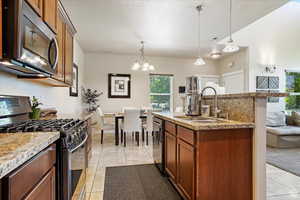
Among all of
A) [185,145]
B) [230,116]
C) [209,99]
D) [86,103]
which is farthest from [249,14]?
[86,103]

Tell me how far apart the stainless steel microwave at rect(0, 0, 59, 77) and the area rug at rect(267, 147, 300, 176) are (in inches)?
146

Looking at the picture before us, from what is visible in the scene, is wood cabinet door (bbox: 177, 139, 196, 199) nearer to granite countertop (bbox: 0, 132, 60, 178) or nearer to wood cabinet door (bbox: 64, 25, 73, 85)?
granite countertop (bbox: 0, 132, 60, 178)

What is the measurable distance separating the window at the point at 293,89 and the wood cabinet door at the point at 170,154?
5.41 m

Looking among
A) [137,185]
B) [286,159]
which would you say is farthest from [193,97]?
[286,159]

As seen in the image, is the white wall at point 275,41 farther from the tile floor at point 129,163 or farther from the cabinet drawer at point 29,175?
the cabinet drawer at point 29,175

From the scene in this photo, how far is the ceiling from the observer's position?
2.92 metres

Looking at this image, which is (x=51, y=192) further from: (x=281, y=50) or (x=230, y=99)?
(x=281, y=50)

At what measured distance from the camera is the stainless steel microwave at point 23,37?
1083 mm

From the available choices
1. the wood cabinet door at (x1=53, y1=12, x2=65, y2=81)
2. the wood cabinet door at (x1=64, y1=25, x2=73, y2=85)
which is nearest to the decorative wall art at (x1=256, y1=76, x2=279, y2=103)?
the wood cabinet door at (x1=64, y1=25, x2=73, y2=85)

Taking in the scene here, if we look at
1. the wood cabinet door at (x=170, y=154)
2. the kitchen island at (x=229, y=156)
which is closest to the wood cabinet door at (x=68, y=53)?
the wood cabinet door at (x=170, y=154)

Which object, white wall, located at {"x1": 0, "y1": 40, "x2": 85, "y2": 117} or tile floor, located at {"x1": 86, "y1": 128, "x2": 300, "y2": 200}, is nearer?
white wall, located at {"x1": 0, "y1": 40, "x2": 85, "y2": 117}

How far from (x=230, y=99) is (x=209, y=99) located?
477 millimetres

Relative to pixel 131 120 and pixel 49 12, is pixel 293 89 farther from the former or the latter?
pixel 49 12

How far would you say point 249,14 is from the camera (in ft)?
10.7
